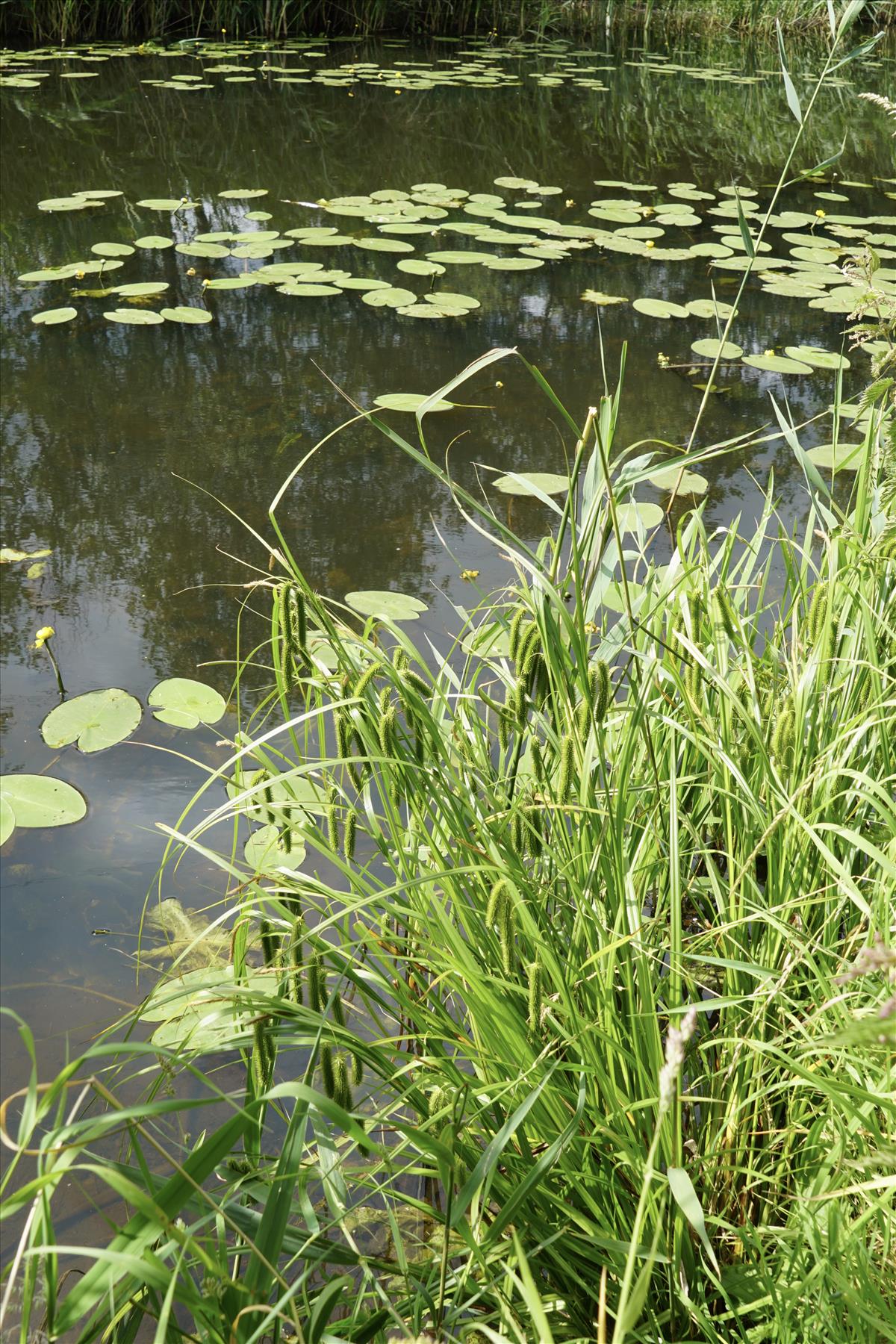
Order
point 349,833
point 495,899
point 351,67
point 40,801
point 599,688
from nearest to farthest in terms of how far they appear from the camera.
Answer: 1. point 495,899
2. point 599,688
3. point 349,833
4. point 40,801
5. point 351,67

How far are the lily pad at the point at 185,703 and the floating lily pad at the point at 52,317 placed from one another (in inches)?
78.3

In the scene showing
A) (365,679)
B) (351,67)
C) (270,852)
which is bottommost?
(270,852)

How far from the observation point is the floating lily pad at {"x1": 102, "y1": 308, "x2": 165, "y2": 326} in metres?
3.44

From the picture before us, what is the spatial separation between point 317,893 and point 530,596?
0.36m

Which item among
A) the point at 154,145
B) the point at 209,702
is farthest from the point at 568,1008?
the point at 154,145

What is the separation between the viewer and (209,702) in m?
1.91

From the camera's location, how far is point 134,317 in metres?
3.46

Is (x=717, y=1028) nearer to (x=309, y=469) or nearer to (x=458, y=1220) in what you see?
(x=458, y=1220)

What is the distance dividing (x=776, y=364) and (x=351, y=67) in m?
5.80

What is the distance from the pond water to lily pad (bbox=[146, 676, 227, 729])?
0.10ft

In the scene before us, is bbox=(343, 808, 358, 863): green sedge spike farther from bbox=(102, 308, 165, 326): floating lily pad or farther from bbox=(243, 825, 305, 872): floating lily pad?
bbox=(102, 308, 165, 326): floating lily pad

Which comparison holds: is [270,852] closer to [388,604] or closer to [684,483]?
[388,604]

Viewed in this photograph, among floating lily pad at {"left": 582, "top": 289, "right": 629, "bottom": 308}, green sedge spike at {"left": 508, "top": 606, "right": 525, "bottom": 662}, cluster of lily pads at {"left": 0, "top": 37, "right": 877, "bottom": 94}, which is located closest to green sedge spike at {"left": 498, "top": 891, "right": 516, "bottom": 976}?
green sedge spike at {"left": 508, "top": 606, "right": 525, "bottom": 662}

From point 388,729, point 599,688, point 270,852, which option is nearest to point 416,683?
point 388,729
